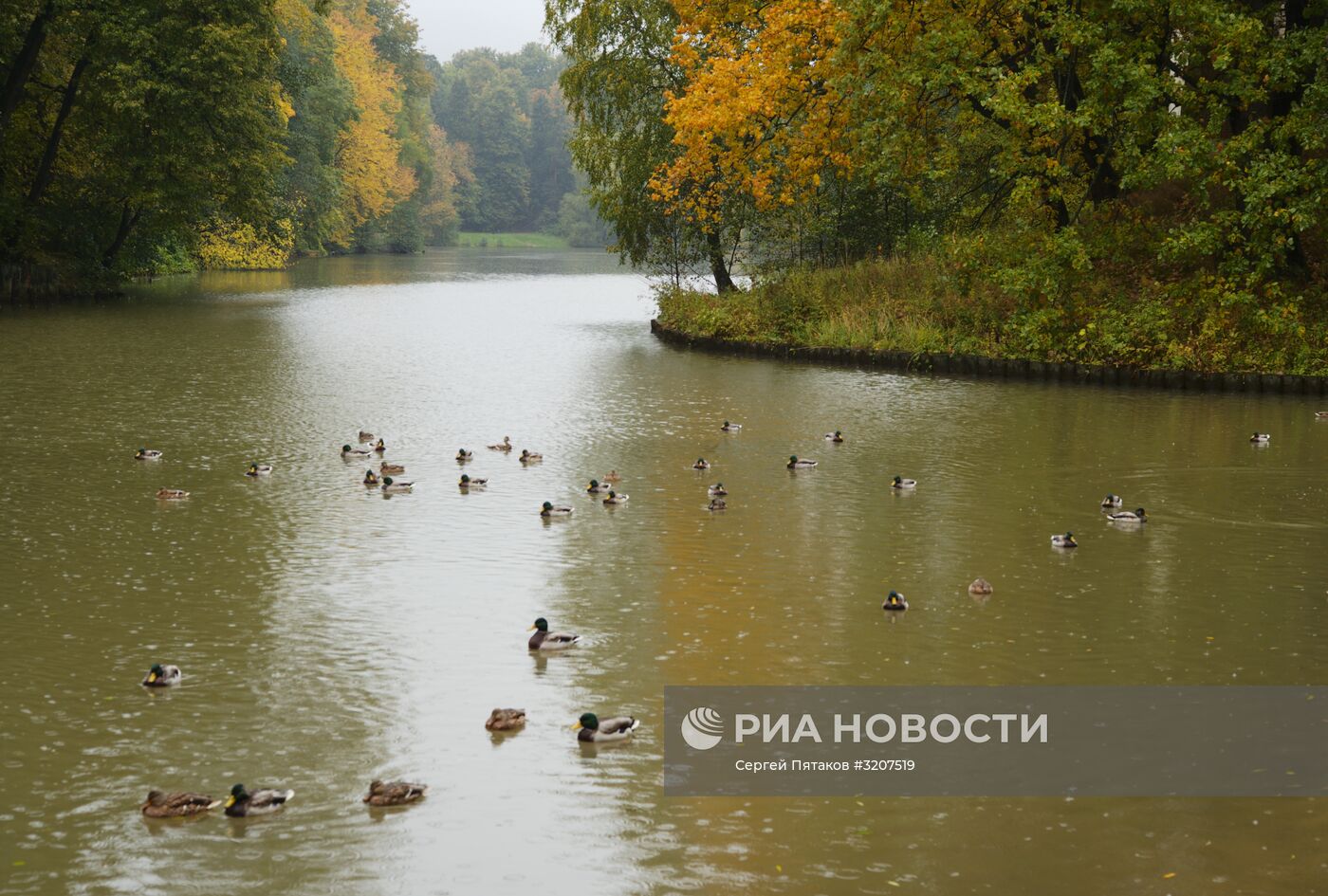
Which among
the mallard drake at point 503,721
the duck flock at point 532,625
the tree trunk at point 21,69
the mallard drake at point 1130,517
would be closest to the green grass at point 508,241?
the tree trunk at point 21,69

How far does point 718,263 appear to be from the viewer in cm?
3953

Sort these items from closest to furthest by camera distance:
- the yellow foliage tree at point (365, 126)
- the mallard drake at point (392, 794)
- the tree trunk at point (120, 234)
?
the mallard drake at point (392, 794)
the tree trunk at point (120, 234)
the yellow foliage tree at point (365, 126)

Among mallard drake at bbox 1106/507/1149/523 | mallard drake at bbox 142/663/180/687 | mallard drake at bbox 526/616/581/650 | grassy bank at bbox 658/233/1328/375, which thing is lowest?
mallard drake at bbox 142/663/180/687

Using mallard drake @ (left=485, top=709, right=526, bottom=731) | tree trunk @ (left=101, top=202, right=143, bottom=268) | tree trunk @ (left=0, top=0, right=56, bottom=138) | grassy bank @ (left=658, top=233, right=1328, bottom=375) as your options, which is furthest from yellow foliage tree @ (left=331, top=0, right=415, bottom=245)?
mallard drake @ (left=485, top=709, right=526, bottom=731)

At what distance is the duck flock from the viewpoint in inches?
288

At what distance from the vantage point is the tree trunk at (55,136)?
43.4 m

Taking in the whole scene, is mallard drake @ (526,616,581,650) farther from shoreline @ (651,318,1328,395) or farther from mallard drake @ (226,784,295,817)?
shoreline @ (651,318,1328,395)

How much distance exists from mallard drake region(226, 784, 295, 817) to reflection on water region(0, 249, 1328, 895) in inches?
3.1

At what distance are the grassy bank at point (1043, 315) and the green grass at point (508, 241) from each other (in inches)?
4255

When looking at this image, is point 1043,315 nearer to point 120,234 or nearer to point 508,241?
point 120,234

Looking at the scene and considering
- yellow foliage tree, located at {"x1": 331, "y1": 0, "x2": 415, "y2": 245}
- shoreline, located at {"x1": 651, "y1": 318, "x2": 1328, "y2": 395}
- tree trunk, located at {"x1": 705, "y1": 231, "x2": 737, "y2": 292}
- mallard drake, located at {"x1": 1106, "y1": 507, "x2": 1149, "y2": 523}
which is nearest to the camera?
mallard drake, located at {"x1": 1106, "y1": 507, "x2": 1149, "y2": 523}

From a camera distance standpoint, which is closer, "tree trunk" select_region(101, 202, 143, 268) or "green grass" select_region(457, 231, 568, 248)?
"tree trunk" select_region(101, 202, 143, 268)

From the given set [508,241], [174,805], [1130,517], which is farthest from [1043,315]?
[508,241]

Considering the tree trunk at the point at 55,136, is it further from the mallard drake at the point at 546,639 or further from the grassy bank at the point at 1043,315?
the mallard drake at the point at 546,639
